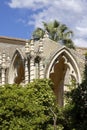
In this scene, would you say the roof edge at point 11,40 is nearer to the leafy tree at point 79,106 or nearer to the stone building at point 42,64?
the stone building at point 42,64

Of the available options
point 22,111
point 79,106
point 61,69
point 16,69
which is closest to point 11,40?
point 61,69

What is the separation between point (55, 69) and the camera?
29.4 m

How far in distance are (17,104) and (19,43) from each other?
25319mm

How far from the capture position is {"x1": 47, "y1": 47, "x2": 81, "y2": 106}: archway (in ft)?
88.0

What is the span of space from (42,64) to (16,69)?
11.3 ft

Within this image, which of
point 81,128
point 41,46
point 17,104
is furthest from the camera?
point 41,46

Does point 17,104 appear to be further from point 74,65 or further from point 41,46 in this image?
point 74,65

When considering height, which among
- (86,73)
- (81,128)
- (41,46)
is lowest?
(81,128)

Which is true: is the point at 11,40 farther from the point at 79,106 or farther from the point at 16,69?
the point at 79,106

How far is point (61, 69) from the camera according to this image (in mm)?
29734

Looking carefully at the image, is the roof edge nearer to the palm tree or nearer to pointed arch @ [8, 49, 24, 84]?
the palm tree

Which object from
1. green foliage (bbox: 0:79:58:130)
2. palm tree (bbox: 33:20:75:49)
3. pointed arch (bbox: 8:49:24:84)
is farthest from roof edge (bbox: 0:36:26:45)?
green foliage (bbox: 0:79:58:130)

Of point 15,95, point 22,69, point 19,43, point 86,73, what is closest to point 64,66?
point 22,69

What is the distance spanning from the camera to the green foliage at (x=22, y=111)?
62.6ft
